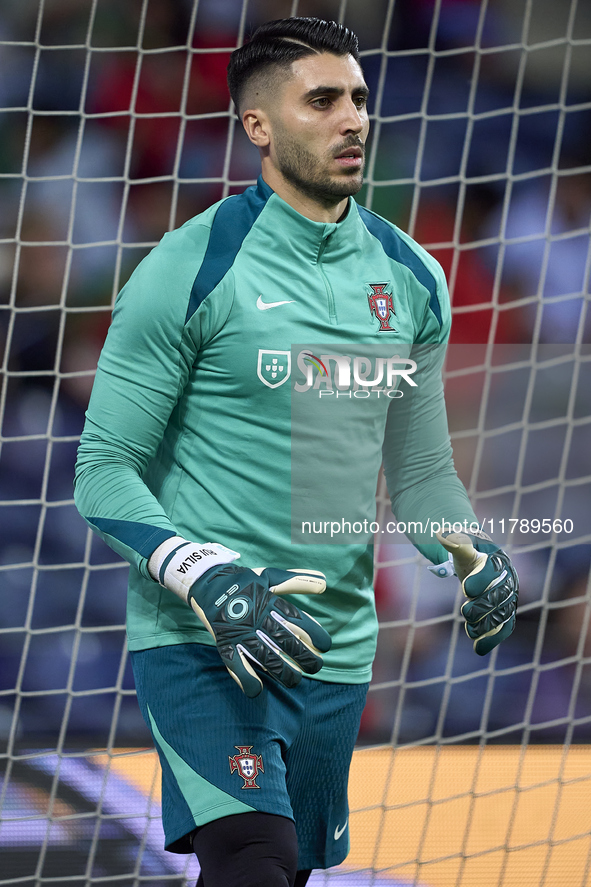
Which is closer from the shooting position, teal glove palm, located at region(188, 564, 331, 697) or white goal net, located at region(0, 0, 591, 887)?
teal glove palm, located at region(188, 564, 331, 697)

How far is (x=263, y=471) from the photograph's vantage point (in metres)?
1.17

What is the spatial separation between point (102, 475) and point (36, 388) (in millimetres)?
2025

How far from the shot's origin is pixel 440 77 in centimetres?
315

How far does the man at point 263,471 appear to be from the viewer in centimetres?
104

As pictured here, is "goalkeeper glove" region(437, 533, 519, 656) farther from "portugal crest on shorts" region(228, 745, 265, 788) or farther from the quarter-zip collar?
the quarter-zip collar

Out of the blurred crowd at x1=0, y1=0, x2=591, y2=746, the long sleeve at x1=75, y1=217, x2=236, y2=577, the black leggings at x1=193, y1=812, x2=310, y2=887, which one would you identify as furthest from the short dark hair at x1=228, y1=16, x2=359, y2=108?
the blurred crowd at x1=0, y1=0, x2=591, y2=746

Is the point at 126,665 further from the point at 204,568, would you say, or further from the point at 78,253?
the point at 204,568

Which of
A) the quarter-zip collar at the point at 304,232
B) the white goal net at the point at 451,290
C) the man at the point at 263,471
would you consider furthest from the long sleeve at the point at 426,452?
the white goal net at the point at 451,290

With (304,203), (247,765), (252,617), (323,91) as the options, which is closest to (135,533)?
(252,617)

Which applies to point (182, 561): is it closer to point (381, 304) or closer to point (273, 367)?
point (273, 367)

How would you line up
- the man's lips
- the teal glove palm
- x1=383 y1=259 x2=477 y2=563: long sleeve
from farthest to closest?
x1=383 y1=259 x2=477 y2=563: long sleeve, the man's lips, the teal glove palm

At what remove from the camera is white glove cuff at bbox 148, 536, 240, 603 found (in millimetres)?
1005

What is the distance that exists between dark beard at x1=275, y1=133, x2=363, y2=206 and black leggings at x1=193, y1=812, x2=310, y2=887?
2.53ft

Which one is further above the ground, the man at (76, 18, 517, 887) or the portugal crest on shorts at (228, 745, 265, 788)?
the man at (76, 18, 517, 887)
